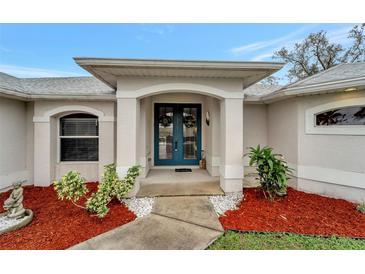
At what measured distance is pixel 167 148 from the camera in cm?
793

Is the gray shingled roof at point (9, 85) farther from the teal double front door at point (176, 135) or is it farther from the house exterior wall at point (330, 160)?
the house exterior wall at point (330, 160)

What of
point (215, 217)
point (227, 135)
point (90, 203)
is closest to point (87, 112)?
point (90, 203)

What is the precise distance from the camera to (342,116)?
470 cm

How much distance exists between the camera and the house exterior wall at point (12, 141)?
5248mm

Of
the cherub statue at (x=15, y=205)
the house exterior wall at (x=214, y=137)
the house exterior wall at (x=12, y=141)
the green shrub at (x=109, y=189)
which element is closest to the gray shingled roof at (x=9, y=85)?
the house exterior wall at (x=12, y=141)

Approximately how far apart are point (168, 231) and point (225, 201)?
6.43 ft

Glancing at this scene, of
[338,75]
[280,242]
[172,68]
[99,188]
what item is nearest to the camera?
[280,242]

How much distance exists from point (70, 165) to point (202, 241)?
5.72 meters

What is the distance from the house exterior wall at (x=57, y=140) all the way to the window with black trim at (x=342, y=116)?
22.6ft

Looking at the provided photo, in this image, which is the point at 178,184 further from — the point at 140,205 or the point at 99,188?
the point at 99,188

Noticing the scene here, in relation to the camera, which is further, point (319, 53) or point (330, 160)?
point (319, 53)

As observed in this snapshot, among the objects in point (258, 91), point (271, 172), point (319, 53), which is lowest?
point (271, 172)

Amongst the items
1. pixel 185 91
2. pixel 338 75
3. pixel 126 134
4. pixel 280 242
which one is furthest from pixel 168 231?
pixel 338 75
